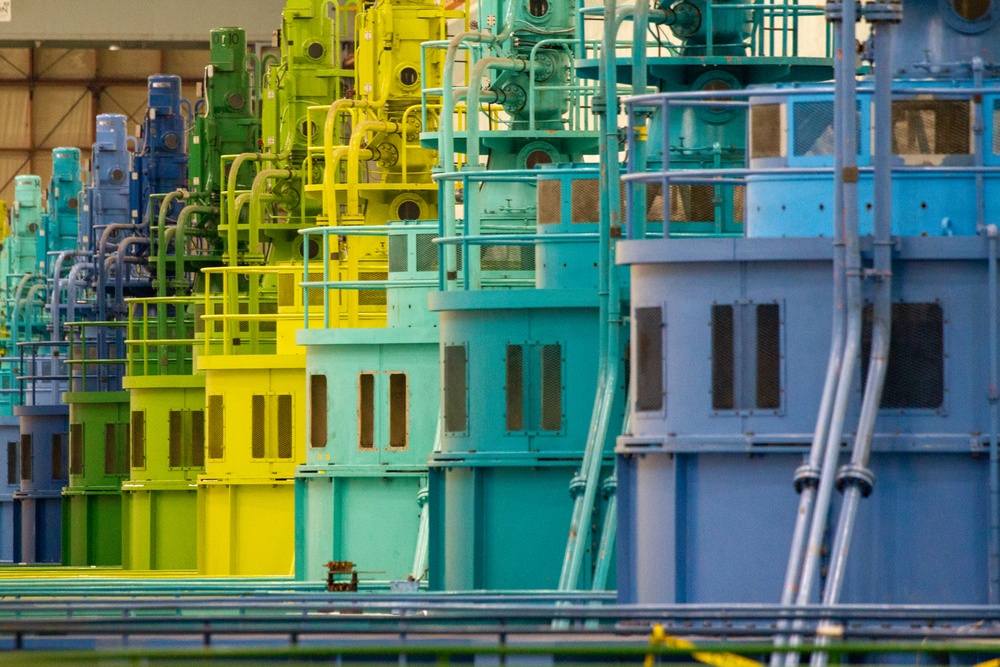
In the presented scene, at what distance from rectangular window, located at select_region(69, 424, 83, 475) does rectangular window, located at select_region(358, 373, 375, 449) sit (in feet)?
55.5

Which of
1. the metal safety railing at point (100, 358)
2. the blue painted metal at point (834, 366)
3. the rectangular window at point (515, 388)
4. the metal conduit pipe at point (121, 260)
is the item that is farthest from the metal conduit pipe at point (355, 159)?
the blue painted metal at point (834, 366)

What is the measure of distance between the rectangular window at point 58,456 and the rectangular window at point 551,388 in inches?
1078

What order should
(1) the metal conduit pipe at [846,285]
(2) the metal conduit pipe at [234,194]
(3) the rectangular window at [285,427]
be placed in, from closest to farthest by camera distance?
1. (1) the metal conduit pipe at [846,285]
2. (3) the rectangular window at [285,427]
3. (2) the metal conduit pipe at [234,194]

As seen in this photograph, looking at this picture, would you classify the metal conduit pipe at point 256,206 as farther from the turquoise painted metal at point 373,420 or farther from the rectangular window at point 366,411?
the rectangular window at point 366,411

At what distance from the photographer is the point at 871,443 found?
1839cm

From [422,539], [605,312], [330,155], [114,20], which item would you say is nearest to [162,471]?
[330,155]

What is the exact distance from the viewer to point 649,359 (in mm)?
19578

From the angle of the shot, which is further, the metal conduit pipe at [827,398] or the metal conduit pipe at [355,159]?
the metal conduit pipe at [355,159]

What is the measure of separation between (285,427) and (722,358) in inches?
693

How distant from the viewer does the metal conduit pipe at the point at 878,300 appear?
18.0 m

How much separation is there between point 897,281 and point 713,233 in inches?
257

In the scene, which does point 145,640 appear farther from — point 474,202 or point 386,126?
point 386,126

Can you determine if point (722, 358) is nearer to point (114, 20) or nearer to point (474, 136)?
point (474, 136)

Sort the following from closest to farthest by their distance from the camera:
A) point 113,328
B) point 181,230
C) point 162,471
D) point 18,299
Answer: point 162,471 < point 181,230 < point 113,328 < point 18,299
